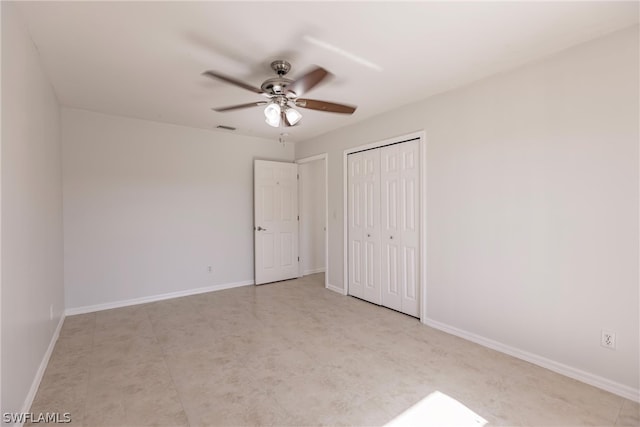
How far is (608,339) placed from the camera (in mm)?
2176

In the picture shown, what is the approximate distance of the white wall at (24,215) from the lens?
1.68 meters

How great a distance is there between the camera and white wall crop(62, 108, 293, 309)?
3.79m

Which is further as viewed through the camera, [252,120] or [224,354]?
[252,120]

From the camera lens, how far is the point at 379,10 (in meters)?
1.89

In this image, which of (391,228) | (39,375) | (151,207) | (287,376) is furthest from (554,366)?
(151,207)

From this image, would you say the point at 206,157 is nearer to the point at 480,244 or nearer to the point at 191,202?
the point at 191,202

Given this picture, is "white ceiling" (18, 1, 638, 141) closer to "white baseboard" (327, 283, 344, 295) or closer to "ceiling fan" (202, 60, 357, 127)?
"ceiling fan" (202, 60, 357, 127)

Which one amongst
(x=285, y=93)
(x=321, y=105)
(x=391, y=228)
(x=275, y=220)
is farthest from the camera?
(x=275, y=220)

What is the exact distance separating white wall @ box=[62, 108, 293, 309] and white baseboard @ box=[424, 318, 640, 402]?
336cm

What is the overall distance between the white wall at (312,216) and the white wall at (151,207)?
104 centimetres

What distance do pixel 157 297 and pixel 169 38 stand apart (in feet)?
11.3

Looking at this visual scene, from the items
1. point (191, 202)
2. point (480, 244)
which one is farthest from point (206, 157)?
point (480, 244)

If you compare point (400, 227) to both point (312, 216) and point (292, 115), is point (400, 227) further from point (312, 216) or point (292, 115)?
point (312, 216)

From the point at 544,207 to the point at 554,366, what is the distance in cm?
127
